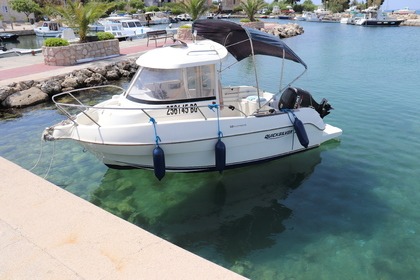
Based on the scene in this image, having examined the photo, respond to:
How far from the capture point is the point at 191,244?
6.16m

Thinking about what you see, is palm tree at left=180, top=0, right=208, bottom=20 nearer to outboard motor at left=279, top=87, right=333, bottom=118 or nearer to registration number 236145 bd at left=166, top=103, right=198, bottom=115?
outboard motor at left=279, top=87, right=333, bottom=118

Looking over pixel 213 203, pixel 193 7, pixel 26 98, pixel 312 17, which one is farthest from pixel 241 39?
pixel 312 17

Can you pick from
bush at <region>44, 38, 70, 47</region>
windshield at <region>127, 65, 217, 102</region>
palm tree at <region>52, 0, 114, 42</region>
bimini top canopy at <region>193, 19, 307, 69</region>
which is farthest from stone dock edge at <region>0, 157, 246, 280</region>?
palm tree at <region>52, 0, 114, 42</region>

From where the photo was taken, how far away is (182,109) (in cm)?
697

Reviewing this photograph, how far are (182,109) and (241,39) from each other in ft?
9.27

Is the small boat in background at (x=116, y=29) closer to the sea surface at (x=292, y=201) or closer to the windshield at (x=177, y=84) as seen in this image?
the sea surface at (x=292, y=201)

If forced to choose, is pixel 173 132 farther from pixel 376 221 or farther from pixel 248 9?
pixel 248 9

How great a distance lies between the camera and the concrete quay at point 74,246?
409 cm

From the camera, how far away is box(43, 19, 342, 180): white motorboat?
21.4ft

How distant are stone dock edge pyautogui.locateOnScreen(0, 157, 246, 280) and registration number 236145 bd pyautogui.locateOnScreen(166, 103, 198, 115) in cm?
239

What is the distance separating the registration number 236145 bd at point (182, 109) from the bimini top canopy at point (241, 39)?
6.25 ft

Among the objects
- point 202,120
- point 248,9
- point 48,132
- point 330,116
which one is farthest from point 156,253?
point 248,9

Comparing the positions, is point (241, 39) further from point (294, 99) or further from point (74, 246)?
point (74, 246)

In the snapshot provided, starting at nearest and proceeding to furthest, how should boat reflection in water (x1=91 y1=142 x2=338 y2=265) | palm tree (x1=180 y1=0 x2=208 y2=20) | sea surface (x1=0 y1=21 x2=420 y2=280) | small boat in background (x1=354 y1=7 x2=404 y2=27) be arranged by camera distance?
sea surface (x1=0 y1=21 x2=420 y2=280)
boat reflection in water (x1=91 y1=142 x2=338 y2=265)
palm tree (x1=180 y1=0 x2=208 y2=20)
small boat in background (x1=354 y1=7 x2=404 y2=27)
